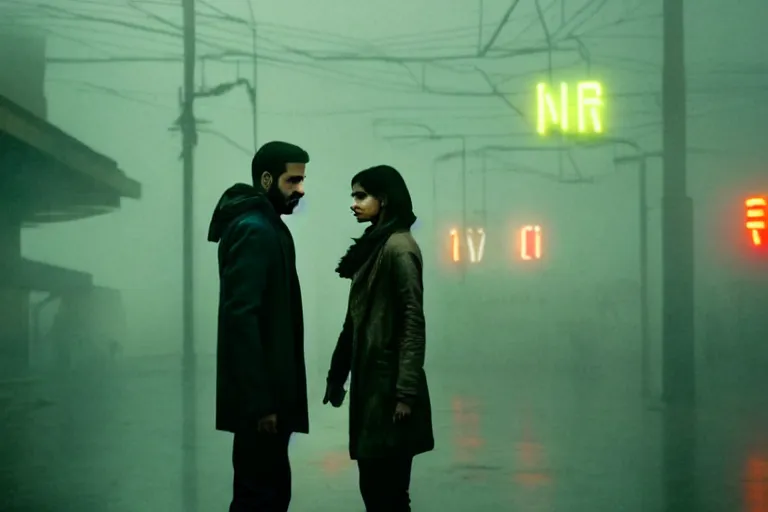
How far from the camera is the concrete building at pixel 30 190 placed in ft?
25.4

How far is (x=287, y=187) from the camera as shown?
14.1 feet

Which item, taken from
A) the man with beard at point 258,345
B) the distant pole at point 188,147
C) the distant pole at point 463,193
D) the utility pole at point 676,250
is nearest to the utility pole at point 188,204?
the distant pole at point 188,147

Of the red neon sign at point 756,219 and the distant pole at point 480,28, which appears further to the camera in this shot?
the red neon sign at point 756,219

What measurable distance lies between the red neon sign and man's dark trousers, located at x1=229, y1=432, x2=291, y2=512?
474 cm

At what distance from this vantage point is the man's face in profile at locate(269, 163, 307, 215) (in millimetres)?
4273

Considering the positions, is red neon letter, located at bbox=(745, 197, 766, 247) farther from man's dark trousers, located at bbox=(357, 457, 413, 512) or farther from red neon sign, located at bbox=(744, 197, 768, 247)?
man's dark trousers, located at bbox=(357, 457, 413, 512)

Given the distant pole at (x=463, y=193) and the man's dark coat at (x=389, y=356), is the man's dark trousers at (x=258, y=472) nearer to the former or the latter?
the man's dark coat at (x=389, y=356)

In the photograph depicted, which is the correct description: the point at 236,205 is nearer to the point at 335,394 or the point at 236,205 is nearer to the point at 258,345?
the point at 258,345

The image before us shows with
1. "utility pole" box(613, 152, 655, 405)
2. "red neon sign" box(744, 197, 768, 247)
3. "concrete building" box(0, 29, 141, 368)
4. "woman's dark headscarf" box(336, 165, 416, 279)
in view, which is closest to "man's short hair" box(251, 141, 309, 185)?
"woman's dark headscarf" box(336, 165, 416, 279)

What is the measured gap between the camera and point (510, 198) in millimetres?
7688

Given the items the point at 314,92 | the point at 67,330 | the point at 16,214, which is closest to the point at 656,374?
the point at 314,92

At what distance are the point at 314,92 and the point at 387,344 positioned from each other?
3780 mm

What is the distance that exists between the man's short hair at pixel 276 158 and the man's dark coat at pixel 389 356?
1.57 ft

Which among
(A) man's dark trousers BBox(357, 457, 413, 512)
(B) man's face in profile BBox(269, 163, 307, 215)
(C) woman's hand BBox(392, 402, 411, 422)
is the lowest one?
(A) man's dark trousers BBox(357, 457, 413, 512)
